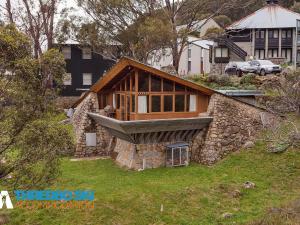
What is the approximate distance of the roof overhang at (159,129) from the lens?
21078 mm

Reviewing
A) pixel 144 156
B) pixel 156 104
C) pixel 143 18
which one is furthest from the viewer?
pixel 143 18

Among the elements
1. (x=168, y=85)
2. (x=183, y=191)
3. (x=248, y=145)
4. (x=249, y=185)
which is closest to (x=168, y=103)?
(x=168, y=85)

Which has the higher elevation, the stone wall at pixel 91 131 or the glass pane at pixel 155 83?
the glass pane at pixel 155 83

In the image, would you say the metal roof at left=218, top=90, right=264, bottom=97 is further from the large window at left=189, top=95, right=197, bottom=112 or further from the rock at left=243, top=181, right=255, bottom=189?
the rock at left=243, top=181, right=255, bottom=189

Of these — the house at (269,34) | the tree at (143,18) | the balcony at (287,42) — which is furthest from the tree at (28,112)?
the balcony at (287,42)

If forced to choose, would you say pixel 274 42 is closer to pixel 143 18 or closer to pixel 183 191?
pixel 143 18

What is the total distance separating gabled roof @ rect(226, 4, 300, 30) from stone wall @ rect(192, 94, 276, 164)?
82.7 ft

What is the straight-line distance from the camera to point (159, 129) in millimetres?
22000

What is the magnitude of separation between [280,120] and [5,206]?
17.0 meters

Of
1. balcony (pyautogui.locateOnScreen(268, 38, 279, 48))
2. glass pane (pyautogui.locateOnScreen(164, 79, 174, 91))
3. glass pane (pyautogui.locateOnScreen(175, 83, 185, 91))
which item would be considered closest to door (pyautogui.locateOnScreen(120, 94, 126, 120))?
glass pane (pyautogui.locateOnScreen(164, 79, 174, 91))

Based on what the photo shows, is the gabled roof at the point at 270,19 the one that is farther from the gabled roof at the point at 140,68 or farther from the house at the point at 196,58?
the gabled roof at the point at 140,68

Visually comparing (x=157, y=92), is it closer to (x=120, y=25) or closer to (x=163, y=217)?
(x=163, y=217)

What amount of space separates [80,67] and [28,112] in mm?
30521

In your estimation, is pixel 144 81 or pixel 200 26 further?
pixel 200 26
